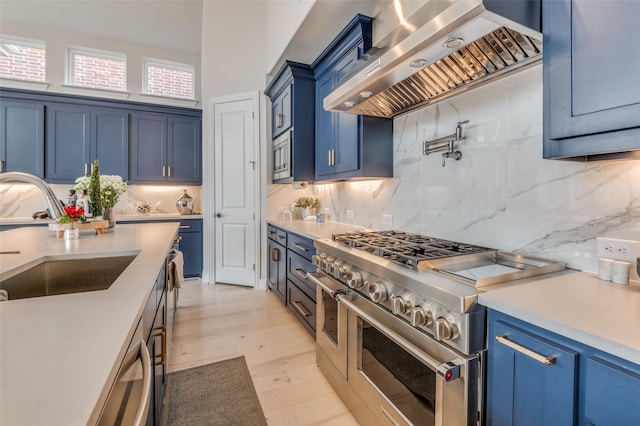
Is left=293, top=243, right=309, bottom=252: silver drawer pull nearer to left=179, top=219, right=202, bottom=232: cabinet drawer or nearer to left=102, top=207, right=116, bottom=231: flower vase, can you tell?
left=102, top=207, right=116, bottom=231: flower vase

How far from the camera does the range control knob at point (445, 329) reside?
103cm

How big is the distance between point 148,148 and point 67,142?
3.19ft

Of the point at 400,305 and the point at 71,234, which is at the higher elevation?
the point at 71,234

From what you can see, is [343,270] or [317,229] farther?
[317,229]

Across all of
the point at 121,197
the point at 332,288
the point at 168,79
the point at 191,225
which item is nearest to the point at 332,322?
the point at 332,288

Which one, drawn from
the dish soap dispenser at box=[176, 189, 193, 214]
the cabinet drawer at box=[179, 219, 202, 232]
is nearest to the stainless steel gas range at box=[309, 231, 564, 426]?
the cabinet drawer at box=[179, 219, 202, 232]

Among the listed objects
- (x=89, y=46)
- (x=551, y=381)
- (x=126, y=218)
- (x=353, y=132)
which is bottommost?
(x=551, y=381)

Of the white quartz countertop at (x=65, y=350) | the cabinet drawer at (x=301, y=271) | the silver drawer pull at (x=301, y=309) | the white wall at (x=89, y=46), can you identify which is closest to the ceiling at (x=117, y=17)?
the white wall at (x=89, y=46)

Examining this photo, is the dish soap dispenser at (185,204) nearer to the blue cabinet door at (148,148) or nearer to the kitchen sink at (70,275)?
the blue cabinet door at (148,148)

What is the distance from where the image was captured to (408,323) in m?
1.26

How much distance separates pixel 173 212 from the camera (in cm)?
489

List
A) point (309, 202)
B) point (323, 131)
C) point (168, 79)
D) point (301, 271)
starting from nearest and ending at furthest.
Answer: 1. point (301, 271)
2. point (323, 131)
3. point (309, 202)
4. point (168, 79)

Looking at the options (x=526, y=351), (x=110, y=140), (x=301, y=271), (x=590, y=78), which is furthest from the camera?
(x=110, y=140)

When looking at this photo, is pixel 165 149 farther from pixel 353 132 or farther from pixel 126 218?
pixel 353 132
